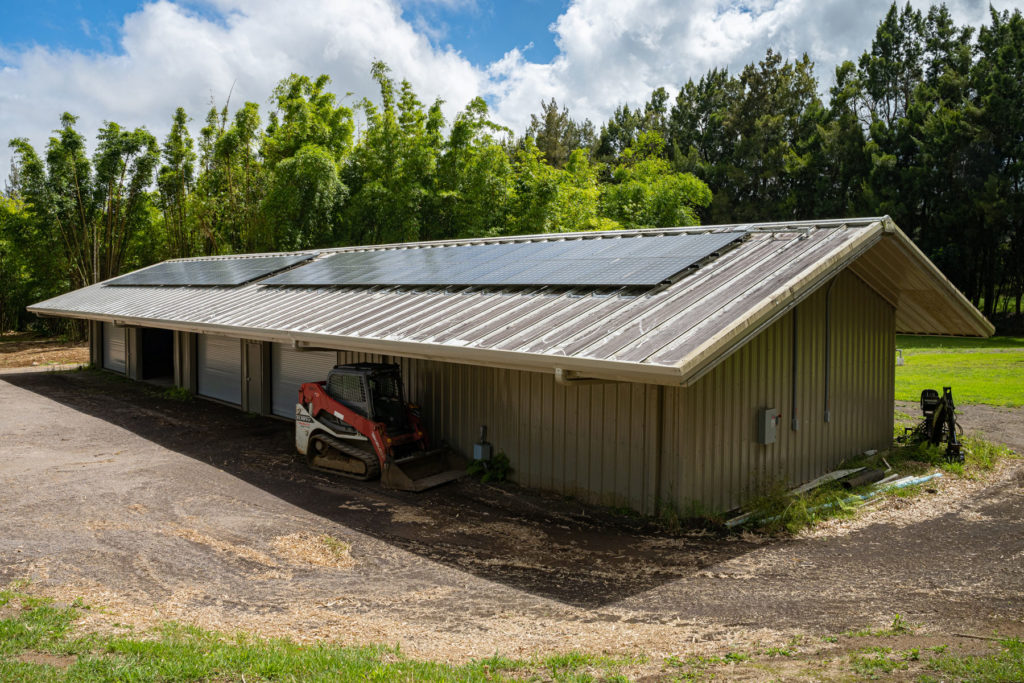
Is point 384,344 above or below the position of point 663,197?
below

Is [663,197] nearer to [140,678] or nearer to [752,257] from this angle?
[752,257]

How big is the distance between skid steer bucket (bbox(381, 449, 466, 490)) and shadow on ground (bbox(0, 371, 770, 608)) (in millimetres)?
150

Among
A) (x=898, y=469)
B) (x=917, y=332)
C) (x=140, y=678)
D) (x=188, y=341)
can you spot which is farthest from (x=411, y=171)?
(x=140, y=678)

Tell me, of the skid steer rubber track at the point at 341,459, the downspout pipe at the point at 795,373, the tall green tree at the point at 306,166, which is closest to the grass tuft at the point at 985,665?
the downspout pipe at the point at 795,373

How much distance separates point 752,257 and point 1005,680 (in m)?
6.22

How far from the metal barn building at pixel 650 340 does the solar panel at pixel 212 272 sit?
3.22m

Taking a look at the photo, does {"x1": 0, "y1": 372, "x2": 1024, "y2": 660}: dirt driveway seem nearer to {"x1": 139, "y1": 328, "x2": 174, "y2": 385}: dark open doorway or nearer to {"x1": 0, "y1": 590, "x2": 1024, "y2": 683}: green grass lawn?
{"x1": 0, "y1": 590, "x2": 1024, "y2": 683}: green grass lawn

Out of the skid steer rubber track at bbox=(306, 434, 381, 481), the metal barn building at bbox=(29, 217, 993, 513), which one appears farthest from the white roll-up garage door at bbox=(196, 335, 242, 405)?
the skid steer rubber track at bbox=(306, 434, 381, 481)

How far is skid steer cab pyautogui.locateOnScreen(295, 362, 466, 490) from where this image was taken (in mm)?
10469

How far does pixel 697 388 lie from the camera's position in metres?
8.55

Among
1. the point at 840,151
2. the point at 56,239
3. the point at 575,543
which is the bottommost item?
the point at 575,543

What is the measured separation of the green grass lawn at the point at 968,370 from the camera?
734 inches

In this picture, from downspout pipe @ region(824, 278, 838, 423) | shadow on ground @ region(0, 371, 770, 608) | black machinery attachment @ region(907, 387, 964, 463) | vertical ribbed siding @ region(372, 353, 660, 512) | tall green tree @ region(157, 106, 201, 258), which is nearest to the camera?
shadow on ground @ region(0, 371, 770, 608)

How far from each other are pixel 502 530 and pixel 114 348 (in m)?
19.7
